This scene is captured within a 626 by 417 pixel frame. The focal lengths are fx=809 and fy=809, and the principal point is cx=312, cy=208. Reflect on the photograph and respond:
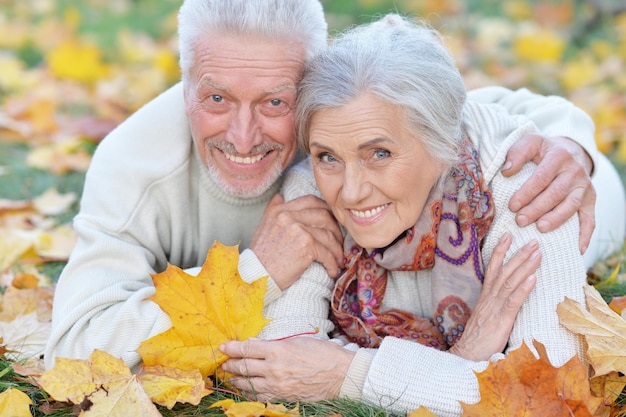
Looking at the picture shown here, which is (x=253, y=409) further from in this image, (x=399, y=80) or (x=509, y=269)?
(x=399, y=80)

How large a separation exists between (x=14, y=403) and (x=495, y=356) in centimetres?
143

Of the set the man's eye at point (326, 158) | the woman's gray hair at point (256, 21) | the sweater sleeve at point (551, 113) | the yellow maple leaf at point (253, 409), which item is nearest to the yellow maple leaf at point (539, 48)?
the sweater sleeve at point (551, 113)

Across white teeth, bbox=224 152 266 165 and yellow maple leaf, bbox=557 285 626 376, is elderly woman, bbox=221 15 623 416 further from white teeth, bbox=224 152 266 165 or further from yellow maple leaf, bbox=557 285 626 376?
white teeth, bbox=224 152 266 165

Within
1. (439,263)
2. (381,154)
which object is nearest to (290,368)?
(439,263)

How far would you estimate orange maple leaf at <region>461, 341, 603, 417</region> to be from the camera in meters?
2.19

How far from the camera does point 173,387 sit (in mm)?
2393

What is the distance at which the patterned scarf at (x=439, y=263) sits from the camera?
8.62ft

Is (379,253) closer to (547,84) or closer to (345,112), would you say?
(345,112)

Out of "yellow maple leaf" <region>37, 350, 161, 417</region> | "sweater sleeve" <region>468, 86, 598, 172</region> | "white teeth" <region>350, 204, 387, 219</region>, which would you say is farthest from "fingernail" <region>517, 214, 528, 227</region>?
"yellow maple leaf" <region>37, 350, 161, 417</region>

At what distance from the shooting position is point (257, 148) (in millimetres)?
2855

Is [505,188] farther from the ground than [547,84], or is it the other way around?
[505,188]

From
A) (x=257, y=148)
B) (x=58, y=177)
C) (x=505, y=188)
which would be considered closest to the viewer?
(x=505, y=188)

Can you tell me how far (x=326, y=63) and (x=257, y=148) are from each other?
17.0 inches

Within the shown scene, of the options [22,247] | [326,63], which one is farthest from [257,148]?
[22,247]
